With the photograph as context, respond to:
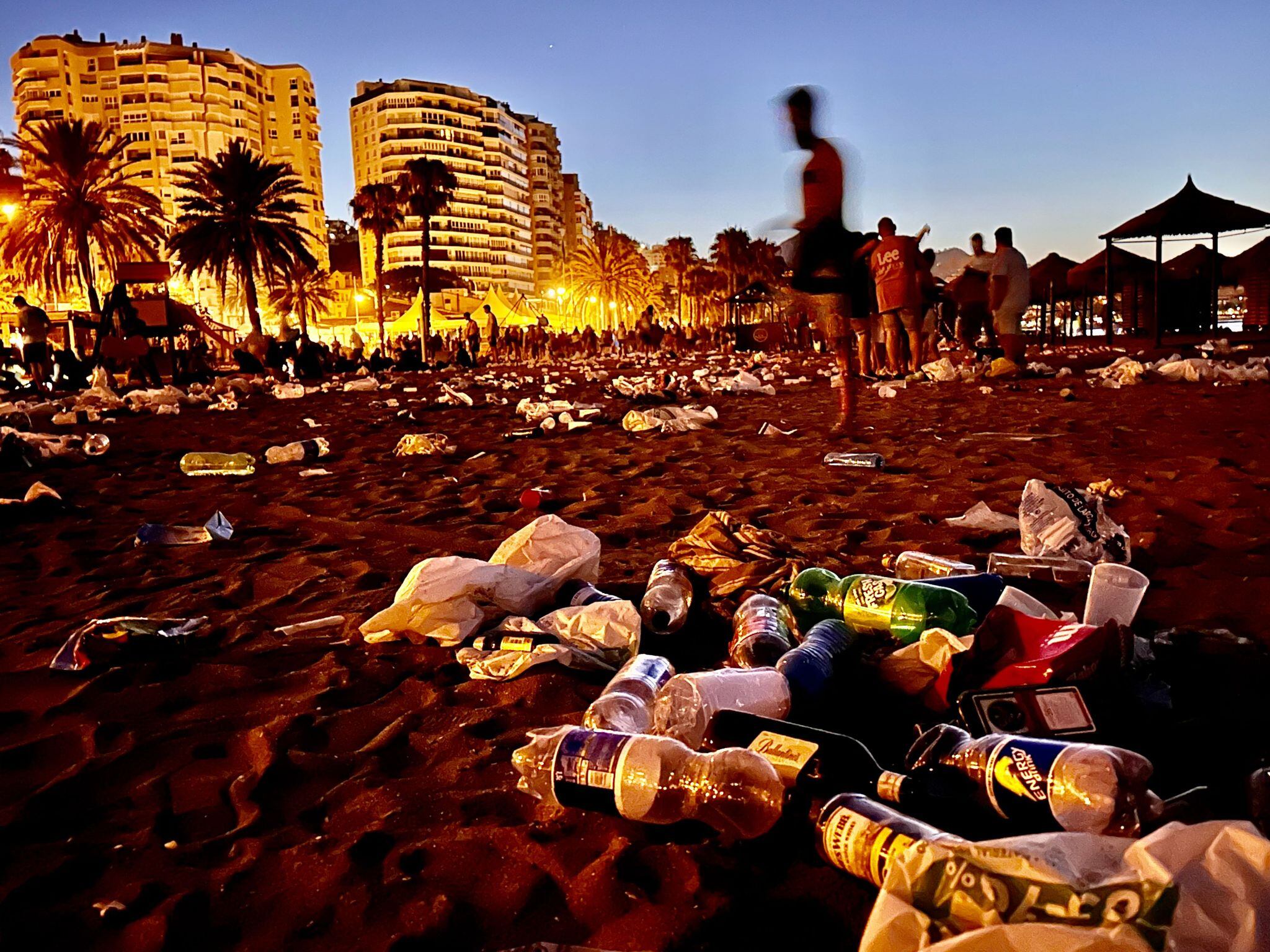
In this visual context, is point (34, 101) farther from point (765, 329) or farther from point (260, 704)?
point (260, 704)

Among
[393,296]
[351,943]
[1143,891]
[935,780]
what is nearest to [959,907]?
[1143,891]

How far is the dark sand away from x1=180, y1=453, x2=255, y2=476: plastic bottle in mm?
581

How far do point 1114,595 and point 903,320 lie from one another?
1011 centimetres

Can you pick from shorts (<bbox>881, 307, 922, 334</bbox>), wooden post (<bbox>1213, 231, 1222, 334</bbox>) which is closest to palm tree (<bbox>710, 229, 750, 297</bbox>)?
wooden post (<bbox>1213, 231, 1222, 334</bbox>)

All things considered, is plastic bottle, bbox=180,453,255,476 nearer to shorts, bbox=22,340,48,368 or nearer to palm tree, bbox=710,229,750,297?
shorts, bbox=22,340,48,368

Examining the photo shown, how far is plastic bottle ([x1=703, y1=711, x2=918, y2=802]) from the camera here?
1.63 meters

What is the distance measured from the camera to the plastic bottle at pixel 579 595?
8.96 feet

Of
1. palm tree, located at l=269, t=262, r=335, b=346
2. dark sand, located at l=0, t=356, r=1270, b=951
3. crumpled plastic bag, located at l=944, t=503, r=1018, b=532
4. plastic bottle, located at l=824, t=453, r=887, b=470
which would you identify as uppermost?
palm tree, located at l=269, t=262, r=335, b=346

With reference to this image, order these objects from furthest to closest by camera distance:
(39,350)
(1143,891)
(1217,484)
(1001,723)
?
1. (39,350)
2. (1217,484)
3. (1001,723)
4. (1143,891)

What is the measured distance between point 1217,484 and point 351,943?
4317 mm

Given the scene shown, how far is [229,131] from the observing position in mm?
101438

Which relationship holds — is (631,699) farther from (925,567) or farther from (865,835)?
(925,567)

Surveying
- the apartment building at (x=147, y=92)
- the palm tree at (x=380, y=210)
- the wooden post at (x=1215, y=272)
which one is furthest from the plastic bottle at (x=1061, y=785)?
the apartment building at (x=147, y=92)

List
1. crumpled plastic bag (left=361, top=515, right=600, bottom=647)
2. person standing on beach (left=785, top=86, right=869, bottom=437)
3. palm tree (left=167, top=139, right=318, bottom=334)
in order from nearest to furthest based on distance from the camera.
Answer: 1. crumpled plastic bag (left=361, top=515, right=600, bottom=647)
2. person standing on beach (left=785, top=86, right=869, bottom=437)
3. palm tree (left=167, top=139, right=318, bottom=334)
